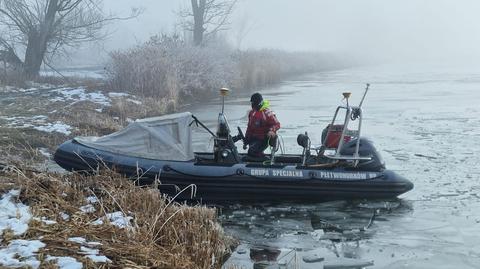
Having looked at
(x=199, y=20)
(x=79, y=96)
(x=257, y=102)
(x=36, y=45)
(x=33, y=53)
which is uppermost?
(x=199, y=20)

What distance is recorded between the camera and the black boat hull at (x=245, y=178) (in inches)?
370

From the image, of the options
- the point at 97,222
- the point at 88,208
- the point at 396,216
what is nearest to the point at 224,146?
the point at 396,216

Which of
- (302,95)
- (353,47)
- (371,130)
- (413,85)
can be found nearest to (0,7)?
(302,95)

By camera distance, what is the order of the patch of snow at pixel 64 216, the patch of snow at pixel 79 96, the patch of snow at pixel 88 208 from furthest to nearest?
1. the patch of snow at pixel 79 96
2. the patch of snow at pixel 88 208
3. the patch of snow at pixel 64 216

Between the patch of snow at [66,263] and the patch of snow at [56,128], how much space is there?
9137mm

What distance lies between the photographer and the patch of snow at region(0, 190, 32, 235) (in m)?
5.53

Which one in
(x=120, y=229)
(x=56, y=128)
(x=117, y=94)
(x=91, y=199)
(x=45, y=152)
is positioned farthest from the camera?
(x=117, y=94)

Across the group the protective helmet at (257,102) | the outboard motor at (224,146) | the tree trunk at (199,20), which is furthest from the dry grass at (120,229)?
the tree trunk at (199,20)

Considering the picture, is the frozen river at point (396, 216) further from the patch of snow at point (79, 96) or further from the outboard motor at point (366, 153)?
the patch of snow at point (79, 96)

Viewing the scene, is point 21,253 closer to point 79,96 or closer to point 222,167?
point 222,167

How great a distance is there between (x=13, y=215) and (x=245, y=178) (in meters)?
4.46

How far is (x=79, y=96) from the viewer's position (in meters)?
19.2

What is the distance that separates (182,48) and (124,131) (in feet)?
48.5

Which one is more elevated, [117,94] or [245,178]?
[117,94]
